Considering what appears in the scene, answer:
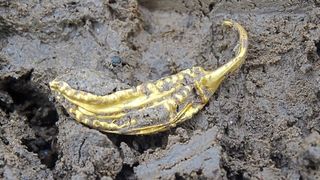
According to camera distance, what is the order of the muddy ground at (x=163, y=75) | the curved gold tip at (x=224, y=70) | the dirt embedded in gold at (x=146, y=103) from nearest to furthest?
1. the muddy ground at (x=163, y=75)
2. the dirt embedded in gold at (x=146, y=103)
3. the curved gold tip at (x=224, y=70)

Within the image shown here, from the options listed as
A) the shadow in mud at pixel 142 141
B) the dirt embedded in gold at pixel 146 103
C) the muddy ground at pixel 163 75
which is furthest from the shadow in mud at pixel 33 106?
the shadow in mud at pixel 142 141

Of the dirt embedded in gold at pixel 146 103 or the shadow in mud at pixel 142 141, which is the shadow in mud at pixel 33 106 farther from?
the shadow in mud at pixel 142 141

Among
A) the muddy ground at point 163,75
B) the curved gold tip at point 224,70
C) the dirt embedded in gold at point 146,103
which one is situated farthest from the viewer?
the curved gold tip at point 224,70

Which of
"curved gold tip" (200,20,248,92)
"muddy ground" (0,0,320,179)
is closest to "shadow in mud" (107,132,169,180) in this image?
"muddy ground" (0,0,320,179)

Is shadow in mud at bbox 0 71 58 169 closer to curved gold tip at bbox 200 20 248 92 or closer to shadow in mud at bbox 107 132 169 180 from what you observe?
shadow in mud at bbox 107 132 169 180

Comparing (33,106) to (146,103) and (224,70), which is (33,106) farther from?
(224,70)

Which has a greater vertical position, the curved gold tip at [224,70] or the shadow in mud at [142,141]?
the curved gold tip at [224,70]

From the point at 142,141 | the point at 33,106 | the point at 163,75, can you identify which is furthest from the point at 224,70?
the point at 33,106
